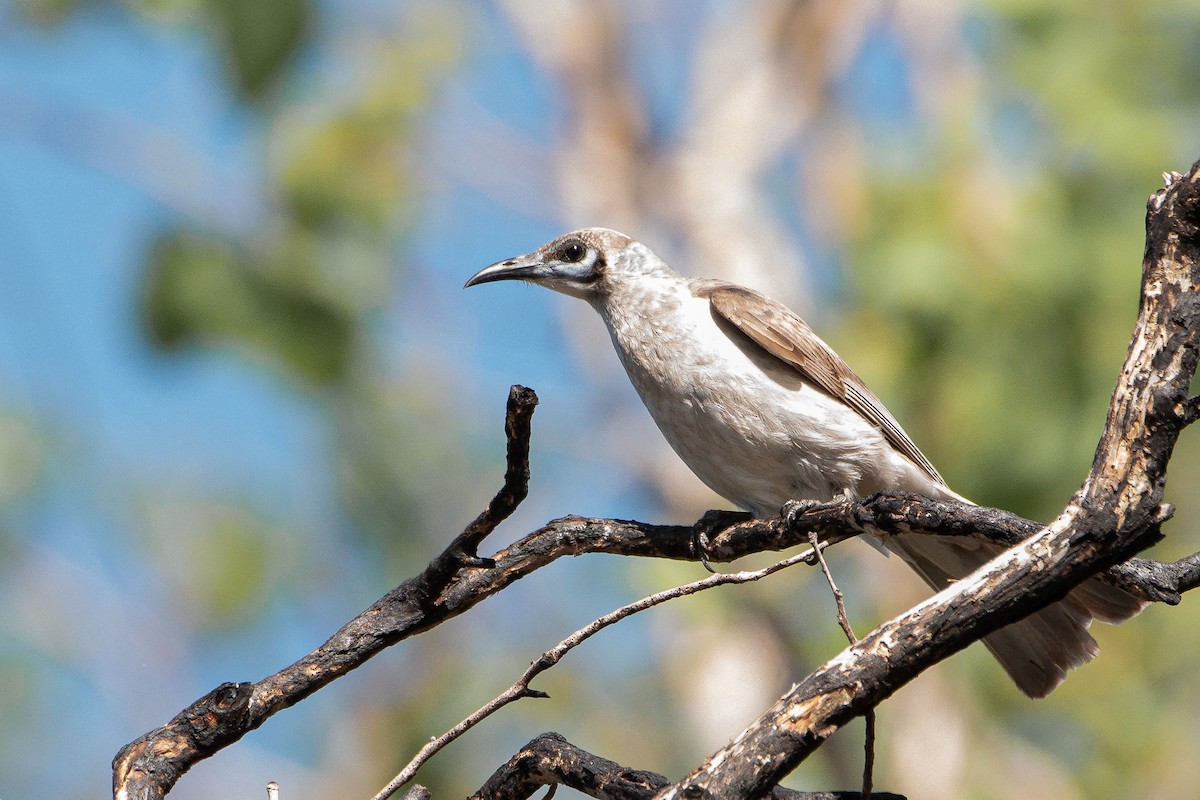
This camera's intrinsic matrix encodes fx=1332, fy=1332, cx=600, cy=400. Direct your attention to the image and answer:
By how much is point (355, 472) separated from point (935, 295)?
21.7 ft

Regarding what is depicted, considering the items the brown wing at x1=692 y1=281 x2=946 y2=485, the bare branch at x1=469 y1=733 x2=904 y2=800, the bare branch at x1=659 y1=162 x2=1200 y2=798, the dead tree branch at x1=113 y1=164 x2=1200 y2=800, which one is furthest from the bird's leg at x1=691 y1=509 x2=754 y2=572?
the bare branch at x1=659 y1=162 x2=1200 y2=798

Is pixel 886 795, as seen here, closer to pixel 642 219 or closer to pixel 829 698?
pixel 829 698

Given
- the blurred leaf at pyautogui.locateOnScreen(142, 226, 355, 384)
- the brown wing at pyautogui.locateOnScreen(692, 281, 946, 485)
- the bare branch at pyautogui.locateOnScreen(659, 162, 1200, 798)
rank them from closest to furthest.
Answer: the bare branch at pyautogui.locateOnScreen(659, 162, 1200, 798) → the brown wing at pyautogui.locateOnScreen(692, 281, 946, 485) → the blurred leaf at pyautogui.locateOnScreen(142, 226, 355, 384)

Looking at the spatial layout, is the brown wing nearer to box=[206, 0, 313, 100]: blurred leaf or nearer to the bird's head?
the bird's head

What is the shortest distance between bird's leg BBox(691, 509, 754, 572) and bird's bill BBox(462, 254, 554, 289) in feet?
5.19

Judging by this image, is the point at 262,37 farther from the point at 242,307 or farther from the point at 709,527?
the point at 709,527

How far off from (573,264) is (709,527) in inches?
76.8

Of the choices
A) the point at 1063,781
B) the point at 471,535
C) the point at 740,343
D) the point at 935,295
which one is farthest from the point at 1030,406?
the point at 471,535

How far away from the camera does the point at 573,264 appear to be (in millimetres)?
5738

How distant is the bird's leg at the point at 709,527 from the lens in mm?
3666

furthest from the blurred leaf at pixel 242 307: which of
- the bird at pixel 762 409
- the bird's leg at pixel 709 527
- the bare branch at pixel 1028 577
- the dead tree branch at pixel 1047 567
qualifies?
the bare branch at pixel 1028 577

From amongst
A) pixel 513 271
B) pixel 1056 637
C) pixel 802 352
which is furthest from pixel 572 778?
pixel 513 271

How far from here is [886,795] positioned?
2826mm

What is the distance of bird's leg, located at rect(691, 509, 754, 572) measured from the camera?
367 cm
